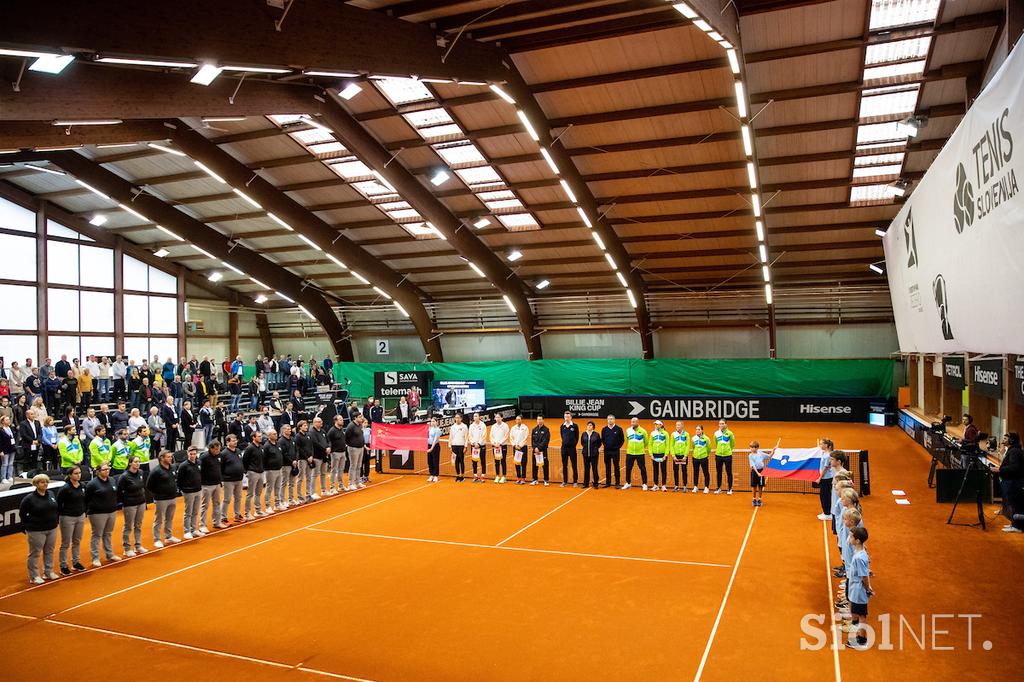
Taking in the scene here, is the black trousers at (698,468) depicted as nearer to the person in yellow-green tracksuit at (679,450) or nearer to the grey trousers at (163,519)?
the person in yellow-green tracksuit at (679,450)

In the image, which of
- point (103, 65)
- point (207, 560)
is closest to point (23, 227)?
point (103, 65)

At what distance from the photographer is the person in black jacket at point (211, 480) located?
556 inches

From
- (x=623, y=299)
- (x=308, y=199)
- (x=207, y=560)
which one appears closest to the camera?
(x=207, y=560)

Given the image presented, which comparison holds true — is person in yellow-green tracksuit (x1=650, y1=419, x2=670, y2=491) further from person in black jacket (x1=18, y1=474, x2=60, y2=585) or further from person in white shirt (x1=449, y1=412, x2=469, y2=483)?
person in black jacket (x1=18, y1=474, x2=60, y2=585)

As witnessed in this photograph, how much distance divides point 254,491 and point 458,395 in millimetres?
20730

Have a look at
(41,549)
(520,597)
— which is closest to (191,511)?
(41,549)

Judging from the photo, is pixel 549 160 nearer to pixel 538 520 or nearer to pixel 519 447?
pixel 519 447

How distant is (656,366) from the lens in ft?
115

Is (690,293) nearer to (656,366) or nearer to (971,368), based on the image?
(656,366)

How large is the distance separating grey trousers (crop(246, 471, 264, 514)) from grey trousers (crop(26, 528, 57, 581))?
4.29m

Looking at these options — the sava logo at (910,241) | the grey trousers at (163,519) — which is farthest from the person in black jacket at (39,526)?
the sava logo at (910,241)

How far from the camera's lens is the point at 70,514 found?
38.3 feet

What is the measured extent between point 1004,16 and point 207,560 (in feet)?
65.0

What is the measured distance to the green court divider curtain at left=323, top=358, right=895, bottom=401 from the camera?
1260 inches
